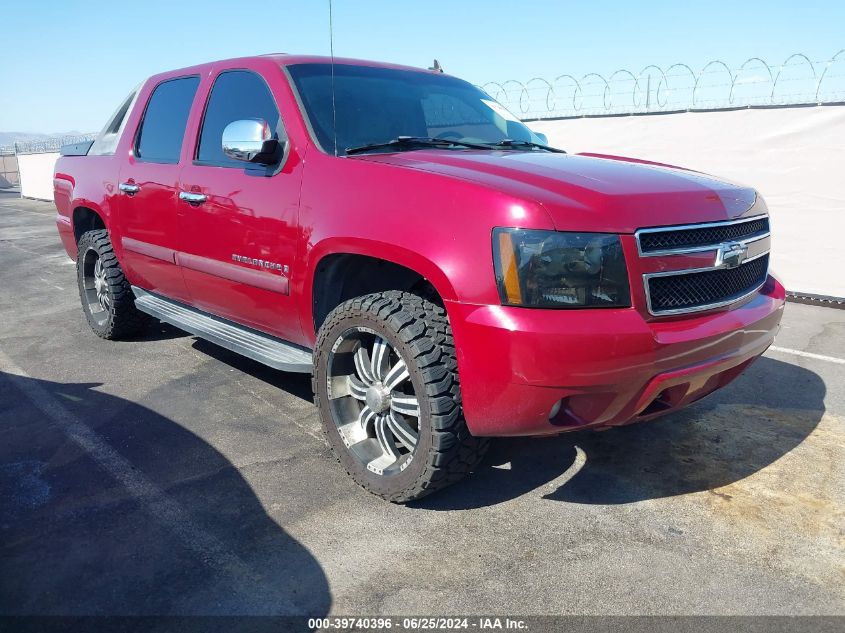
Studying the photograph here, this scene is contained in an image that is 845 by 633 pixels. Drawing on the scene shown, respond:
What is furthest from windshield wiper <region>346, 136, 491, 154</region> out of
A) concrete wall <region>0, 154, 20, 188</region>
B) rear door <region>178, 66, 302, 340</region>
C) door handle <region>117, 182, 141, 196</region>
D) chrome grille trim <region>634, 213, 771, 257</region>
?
concrete wall <region>0, 154, 20, 188</region>

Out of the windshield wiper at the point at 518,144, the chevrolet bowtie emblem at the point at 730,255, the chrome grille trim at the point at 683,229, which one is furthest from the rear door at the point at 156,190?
the chevrolet bowtie emblem at the point at 730,255

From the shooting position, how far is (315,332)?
3.38 metres

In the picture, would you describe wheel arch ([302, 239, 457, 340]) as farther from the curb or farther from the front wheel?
the curb

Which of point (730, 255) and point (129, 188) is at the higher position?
point (129, 188)

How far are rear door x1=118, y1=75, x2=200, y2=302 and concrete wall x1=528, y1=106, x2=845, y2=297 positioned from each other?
637 cm

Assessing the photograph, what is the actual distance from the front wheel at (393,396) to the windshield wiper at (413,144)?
2.57 feet

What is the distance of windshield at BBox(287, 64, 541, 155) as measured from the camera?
341 centimetres

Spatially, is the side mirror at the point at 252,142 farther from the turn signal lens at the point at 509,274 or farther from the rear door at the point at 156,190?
the turn signal lens at the point at 509,274

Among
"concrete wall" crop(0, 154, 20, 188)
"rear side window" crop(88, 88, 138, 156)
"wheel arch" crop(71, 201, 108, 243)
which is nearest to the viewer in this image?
"rear side window" crop(88, 88, 138, 156)

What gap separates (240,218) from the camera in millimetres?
3541

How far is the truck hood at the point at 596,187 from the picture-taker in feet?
8.07

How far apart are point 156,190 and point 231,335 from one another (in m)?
1.13

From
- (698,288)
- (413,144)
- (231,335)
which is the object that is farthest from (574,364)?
(231,335)

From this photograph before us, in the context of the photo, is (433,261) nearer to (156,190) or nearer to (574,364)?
(574,364)
